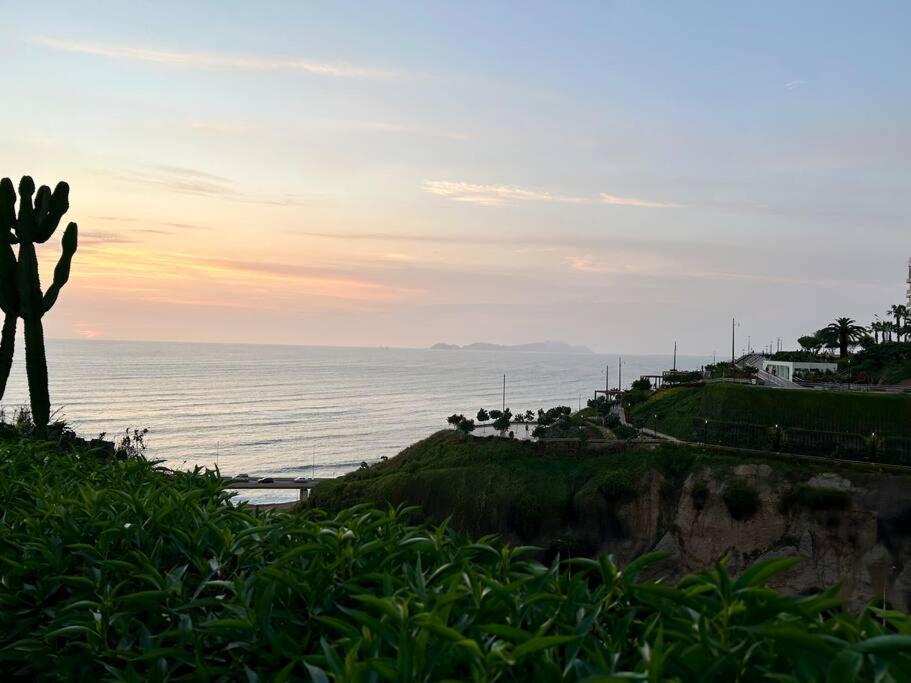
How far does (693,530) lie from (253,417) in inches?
3571

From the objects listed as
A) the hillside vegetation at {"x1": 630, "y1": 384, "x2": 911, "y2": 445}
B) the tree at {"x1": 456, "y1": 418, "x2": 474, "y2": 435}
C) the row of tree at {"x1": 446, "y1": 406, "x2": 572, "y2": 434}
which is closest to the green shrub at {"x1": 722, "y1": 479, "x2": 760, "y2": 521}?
the hillside vegetation at {"x1": 630, "y1": 384, "x2": 911, "y2": 445}

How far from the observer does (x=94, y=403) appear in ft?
422

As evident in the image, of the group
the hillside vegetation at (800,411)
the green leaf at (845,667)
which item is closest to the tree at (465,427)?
the hillside vegetation at (800,411)

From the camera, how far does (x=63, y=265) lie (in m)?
27.1

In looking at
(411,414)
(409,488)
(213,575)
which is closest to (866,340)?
(409,488)

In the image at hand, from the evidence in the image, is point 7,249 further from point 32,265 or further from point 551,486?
point 551,486

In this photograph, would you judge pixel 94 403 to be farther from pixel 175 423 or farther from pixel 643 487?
pixel 643 487

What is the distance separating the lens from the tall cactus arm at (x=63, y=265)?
27.0 metres

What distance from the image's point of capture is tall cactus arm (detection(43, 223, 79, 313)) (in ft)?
88.4

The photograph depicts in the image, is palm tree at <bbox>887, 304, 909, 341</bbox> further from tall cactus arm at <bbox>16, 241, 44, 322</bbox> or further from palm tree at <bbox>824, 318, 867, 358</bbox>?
tall cactus arm at <bbox>16, 241, 44, 322</bbox>

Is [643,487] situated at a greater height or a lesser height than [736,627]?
lesser

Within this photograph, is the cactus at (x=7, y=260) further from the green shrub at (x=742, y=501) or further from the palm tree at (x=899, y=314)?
the palm tree at (x=899, y=314)

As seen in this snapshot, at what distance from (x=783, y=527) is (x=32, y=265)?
1378 inches

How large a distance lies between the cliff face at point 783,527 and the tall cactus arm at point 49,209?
2835 centimetres
